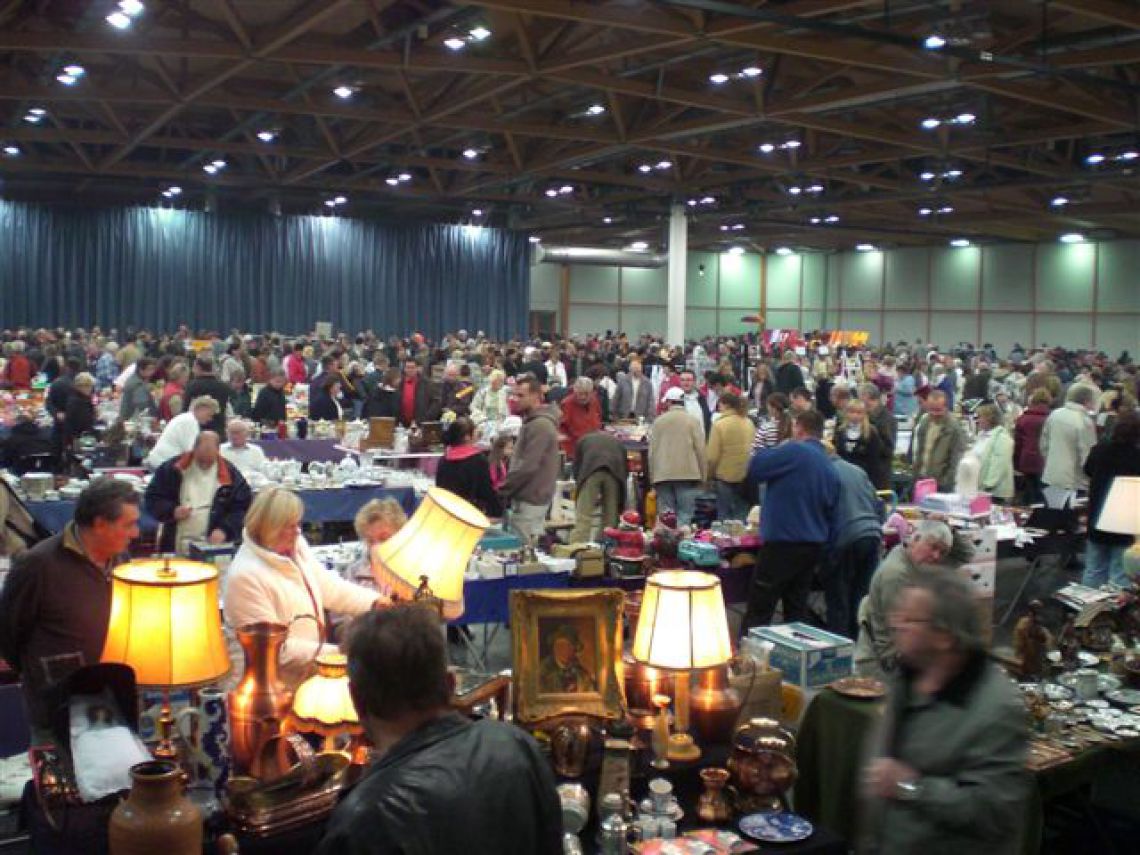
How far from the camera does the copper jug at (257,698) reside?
10.1 ft

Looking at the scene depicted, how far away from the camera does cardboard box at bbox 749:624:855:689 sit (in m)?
4.32

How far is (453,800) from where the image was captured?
5.85 feet

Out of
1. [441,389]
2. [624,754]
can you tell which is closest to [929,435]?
[441,389]

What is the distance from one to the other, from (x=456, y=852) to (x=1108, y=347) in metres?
30.3

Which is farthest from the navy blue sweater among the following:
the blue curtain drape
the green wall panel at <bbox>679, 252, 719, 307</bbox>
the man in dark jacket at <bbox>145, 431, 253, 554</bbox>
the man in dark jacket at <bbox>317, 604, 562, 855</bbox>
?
the green wall panel at <bbox>679, 252, 719, 307</bbox>

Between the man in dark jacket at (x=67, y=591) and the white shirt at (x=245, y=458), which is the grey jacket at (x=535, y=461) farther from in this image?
the man in dark jacket at (x=67, y=591)

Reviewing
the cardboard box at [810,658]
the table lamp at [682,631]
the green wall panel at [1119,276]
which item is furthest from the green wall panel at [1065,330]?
the table lamp at [682,631]

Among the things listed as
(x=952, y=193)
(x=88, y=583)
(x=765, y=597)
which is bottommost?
(x=765, y=597)

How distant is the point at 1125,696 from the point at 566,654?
226cm

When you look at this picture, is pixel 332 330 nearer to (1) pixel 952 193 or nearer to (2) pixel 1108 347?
(1) pixel 952 193

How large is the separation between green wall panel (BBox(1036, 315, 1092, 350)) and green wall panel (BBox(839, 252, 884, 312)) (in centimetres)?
500

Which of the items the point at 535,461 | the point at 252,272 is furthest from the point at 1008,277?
the point at 535,461

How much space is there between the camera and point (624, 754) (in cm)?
322

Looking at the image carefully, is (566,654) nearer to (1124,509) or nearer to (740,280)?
(1124,509)
